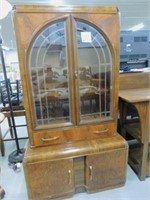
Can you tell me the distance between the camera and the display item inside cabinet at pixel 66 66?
1.33 m

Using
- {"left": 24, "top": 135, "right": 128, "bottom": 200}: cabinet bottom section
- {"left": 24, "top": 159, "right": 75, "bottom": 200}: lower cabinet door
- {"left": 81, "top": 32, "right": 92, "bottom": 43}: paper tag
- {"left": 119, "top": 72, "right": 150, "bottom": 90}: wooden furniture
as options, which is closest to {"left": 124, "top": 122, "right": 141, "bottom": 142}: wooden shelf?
{"left": 24, "top": 135, "right": 128, "bottom": 200}: cabinet bottom section

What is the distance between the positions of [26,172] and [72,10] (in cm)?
139

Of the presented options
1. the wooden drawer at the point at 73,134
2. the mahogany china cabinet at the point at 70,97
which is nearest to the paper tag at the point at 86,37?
the mahogany china cabinet at the point at 70,97

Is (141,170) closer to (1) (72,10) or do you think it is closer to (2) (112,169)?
(2) (112,169)

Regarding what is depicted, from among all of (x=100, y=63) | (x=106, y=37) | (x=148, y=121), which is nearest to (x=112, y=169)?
(x=148, y=121)

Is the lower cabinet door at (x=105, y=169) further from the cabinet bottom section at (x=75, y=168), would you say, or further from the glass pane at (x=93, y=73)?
the glass pane at (x=93, y=73)

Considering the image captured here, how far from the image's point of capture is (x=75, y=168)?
5.23 feet

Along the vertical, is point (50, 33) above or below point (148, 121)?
above

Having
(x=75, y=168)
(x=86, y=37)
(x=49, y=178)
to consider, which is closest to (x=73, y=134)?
(x=75, y=168)

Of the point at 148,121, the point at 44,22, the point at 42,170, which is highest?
the point at 44,22

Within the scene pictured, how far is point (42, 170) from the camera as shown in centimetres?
148

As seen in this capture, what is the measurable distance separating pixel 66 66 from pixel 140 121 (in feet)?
2.86

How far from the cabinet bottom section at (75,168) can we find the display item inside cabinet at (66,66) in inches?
6.2

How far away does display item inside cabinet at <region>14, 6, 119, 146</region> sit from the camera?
133 centimetres
